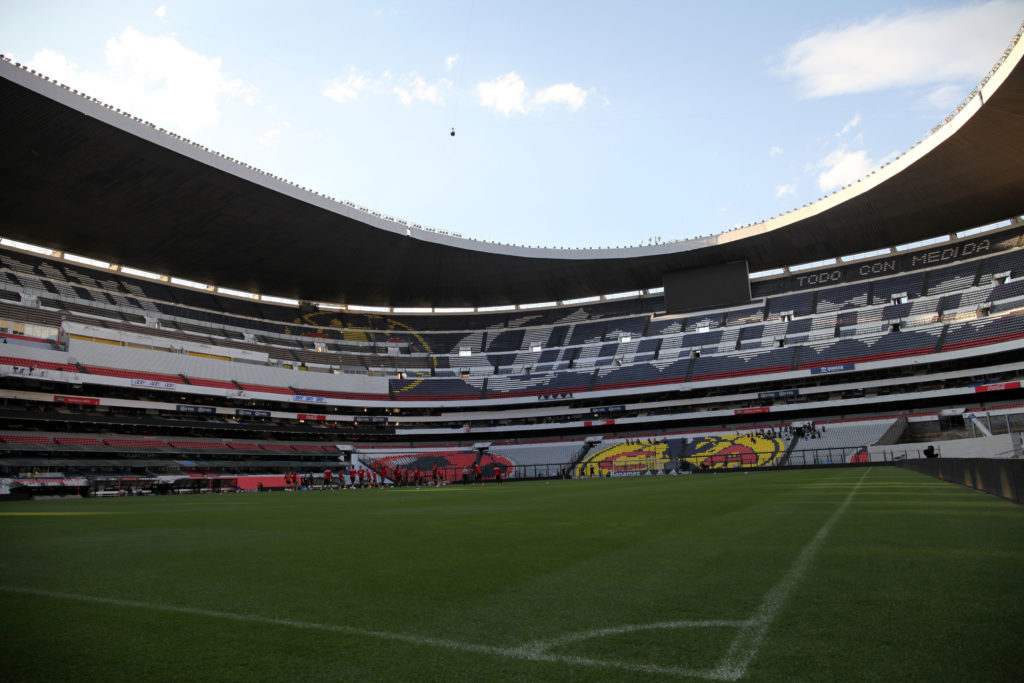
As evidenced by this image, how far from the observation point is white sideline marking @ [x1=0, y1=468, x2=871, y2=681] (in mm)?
2307

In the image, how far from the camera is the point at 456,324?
6788 cm

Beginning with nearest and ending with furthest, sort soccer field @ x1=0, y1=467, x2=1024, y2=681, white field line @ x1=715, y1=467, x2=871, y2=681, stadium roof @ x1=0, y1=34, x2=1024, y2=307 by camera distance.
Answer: white field line @ x1=715, y1=467, x2=871, y2=681, soccer field @ x1=0, y1=467, x2=1024, y2=681, stadium roof @ x1=0, y1=34, x2=1024, y2=307

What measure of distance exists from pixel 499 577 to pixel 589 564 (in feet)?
2.78

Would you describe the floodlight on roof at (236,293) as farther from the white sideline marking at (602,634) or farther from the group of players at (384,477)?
the white sideline marking at (602,634)

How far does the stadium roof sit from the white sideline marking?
3288 cm

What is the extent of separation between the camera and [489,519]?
10094 millimetres

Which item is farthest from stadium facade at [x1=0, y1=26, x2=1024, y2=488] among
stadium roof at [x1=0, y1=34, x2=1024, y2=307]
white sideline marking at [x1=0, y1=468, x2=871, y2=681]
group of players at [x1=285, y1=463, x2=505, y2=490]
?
white sideline marking at [x1=0, y1=468, x2=871, y2=681]

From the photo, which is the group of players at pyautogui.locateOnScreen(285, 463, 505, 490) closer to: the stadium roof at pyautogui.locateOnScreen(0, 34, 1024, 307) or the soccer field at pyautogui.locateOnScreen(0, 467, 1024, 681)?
the stadium roof at pyautogui.locateOnScreen(0, 34, 1024, 307)

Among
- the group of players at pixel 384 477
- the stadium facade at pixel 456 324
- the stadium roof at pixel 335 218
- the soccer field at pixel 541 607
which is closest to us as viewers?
the soccer field at pixel 541 607

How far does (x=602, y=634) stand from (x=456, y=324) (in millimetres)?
65468

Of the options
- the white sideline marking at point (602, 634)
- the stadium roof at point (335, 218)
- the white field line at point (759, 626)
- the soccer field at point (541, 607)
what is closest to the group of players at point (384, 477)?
the stadium roof at point (335, 218)

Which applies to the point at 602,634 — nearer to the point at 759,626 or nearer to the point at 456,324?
the point at 759,626

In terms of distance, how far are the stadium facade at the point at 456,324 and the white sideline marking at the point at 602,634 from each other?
2719 cm

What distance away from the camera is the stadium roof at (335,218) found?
103 ft
